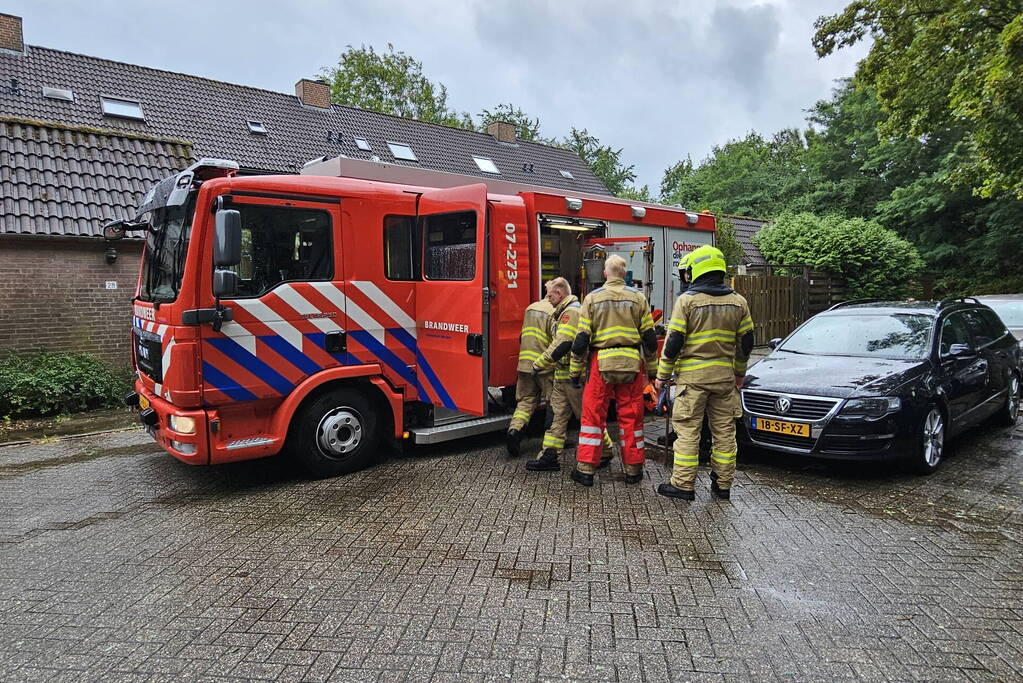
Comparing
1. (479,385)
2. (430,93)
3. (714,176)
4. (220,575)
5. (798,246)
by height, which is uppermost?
(430,93)

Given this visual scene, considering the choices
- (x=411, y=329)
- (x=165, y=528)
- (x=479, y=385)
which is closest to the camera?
(x=165, y=528)

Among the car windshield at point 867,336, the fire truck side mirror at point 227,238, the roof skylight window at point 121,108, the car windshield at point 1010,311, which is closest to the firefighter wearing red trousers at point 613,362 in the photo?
the car windshield at point 867,336

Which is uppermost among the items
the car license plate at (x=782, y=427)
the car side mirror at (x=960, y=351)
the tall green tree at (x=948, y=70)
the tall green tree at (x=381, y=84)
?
the tall green tree at (x=381, y=84)

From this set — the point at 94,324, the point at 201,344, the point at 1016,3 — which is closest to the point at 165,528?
the point at 201,344

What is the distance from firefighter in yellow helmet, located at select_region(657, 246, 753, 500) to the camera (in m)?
4.84

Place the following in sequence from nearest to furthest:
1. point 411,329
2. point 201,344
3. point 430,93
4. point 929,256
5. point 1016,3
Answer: point 201,344 < point 411,329 < point 1016,3 < point 929,256 < point 430,93

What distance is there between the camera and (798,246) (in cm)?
1744

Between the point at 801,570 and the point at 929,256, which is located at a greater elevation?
the point at 929,256

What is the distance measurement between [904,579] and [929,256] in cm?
2180

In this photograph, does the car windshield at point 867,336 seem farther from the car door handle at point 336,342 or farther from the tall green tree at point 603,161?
the tall green tree at point 603,161

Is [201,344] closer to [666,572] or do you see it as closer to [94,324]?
[666,572]

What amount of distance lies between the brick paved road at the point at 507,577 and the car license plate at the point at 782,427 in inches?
16.1

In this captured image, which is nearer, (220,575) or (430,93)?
(220,575)

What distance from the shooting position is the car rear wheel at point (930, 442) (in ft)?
17.7
